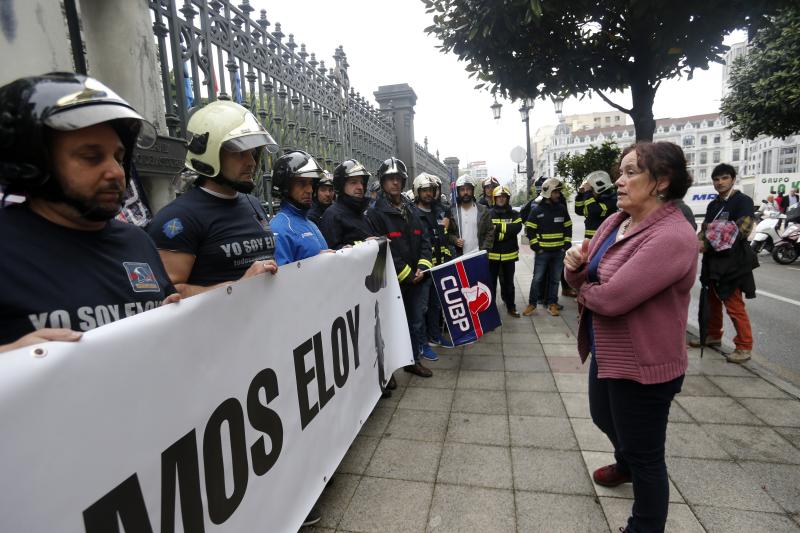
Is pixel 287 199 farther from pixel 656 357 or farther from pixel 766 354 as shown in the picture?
pixel 766 354

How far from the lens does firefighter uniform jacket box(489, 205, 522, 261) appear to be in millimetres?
6273

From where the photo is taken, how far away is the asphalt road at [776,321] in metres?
4.50

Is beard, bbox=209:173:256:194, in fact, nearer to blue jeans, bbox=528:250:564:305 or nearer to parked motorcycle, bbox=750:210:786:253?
blue jeans, bbox=528:250:564:305

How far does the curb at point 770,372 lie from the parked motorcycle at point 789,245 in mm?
8654

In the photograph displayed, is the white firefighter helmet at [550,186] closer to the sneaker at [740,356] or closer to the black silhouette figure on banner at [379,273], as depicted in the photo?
the sneaker at [740,356]

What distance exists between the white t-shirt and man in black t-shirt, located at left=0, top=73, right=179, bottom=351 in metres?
5.53

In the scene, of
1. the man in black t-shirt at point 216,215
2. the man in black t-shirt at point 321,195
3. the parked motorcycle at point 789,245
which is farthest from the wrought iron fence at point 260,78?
the parked motorcycle at point 789,245

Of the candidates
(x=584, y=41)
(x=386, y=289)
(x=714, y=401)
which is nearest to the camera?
(x=714, y=401)

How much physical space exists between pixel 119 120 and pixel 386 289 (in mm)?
2451

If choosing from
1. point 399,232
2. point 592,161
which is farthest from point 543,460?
point 592,161

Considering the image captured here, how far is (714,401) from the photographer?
11.2 feet

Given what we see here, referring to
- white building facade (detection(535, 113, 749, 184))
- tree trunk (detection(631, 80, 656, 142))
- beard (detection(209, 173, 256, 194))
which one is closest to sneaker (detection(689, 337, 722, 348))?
tree trunk (detection(631, 80, 656, 142))

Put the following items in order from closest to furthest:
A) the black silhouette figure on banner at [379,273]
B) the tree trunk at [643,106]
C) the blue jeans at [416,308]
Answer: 1. the black silhouette figure on banner at [379,273]
2. the blue jeans at [416,308]
3. the tree trunk at [643,106]

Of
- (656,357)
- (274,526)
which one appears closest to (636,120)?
(656,357)
